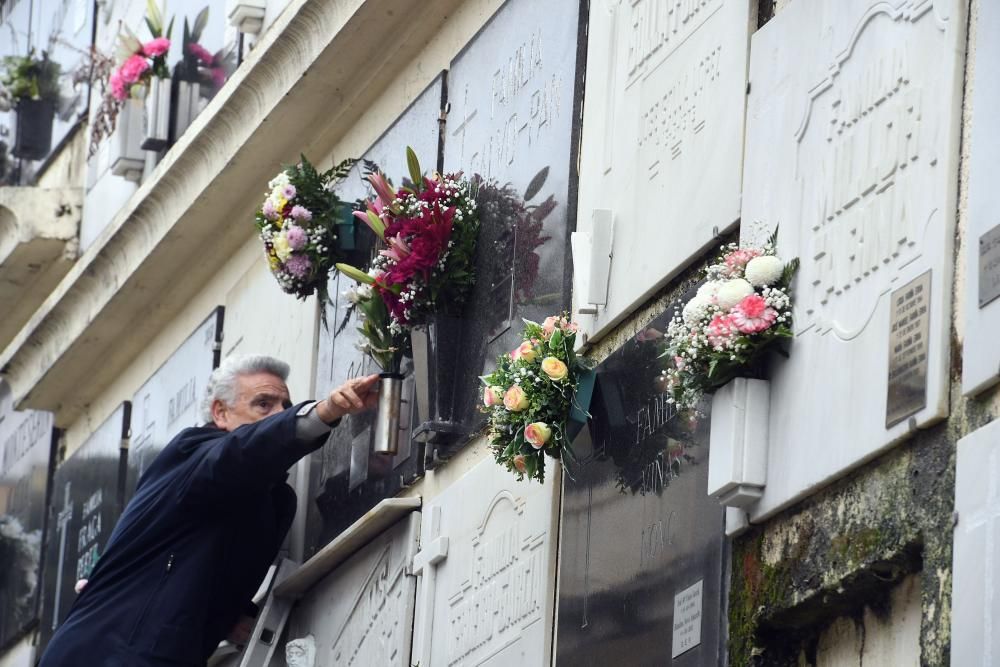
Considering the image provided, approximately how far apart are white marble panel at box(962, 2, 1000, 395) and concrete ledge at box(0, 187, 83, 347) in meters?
10.3

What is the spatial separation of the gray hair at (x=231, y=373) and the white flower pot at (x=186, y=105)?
3.04 metres

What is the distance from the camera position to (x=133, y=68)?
1367 cm

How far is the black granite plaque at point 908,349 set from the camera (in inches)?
234

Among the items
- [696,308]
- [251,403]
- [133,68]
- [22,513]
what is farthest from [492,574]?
[22,513]

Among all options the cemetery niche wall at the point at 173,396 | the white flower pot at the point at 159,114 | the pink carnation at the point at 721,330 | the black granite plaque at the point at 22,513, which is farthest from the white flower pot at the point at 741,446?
the black granite plaque at the point at 22,513

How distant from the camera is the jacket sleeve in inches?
359

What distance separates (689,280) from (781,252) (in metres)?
0.67

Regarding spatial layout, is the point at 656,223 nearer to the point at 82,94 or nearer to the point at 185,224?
the point at 185,224

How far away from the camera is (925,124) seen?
6.14 metres

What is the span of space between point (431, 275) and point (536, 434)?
1616mm

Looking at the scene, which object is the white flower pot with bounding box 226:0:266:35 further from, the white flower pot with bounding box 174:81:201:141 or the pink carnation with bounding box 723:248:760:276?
the pink carnation with bounding box 723:248:760:276

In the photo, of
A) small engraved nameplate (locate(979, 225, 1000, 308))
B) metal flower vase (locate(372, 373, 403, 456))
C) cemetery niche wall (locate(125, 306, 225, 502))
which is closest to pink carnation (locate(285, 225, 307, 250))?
metal flower vase (locate(372, 373, 403, 456))

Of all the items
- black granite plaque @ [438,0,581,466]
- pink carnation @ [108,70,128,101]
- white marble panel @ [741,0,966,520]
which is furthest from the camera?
pink carnation @ [108,70,128,101]

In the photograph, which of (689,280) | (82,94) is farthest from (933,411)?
(82,94)
